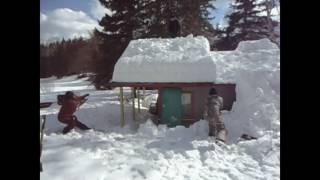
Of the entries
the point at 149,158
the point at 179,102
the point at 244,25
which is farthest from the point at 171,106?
the point at 244,25

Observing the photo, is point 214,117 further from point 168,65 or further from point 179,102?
point 168,65

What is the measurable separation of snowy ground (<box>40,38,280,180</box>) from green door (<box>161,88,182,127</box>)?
0.94 meters

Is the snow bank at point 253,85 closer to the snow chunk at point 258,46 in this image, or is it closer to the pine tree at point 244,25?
the snow chunk at point 258,46

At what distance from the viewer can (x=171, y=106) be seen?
10.9 m

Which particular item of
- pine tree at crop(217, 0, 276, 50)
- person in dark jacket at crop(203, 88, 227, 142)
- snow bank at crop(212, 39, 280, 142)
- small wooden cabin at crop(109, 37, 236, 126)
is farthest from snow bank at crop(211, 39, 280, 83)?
pine tree at crop(217, 0, 276, 50)

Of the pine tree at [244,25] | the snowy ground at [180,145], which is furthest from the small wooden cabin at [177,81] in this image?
the pine tree at [244,25]

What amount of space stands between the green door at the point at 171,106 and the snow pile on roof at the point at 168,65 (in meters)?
0.47

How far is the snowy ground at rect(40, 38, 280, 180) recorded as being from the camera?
6215mm

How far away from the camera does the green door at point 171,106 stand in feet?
35.8

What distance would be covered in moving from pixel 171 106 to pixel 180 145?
2826 millimetres
